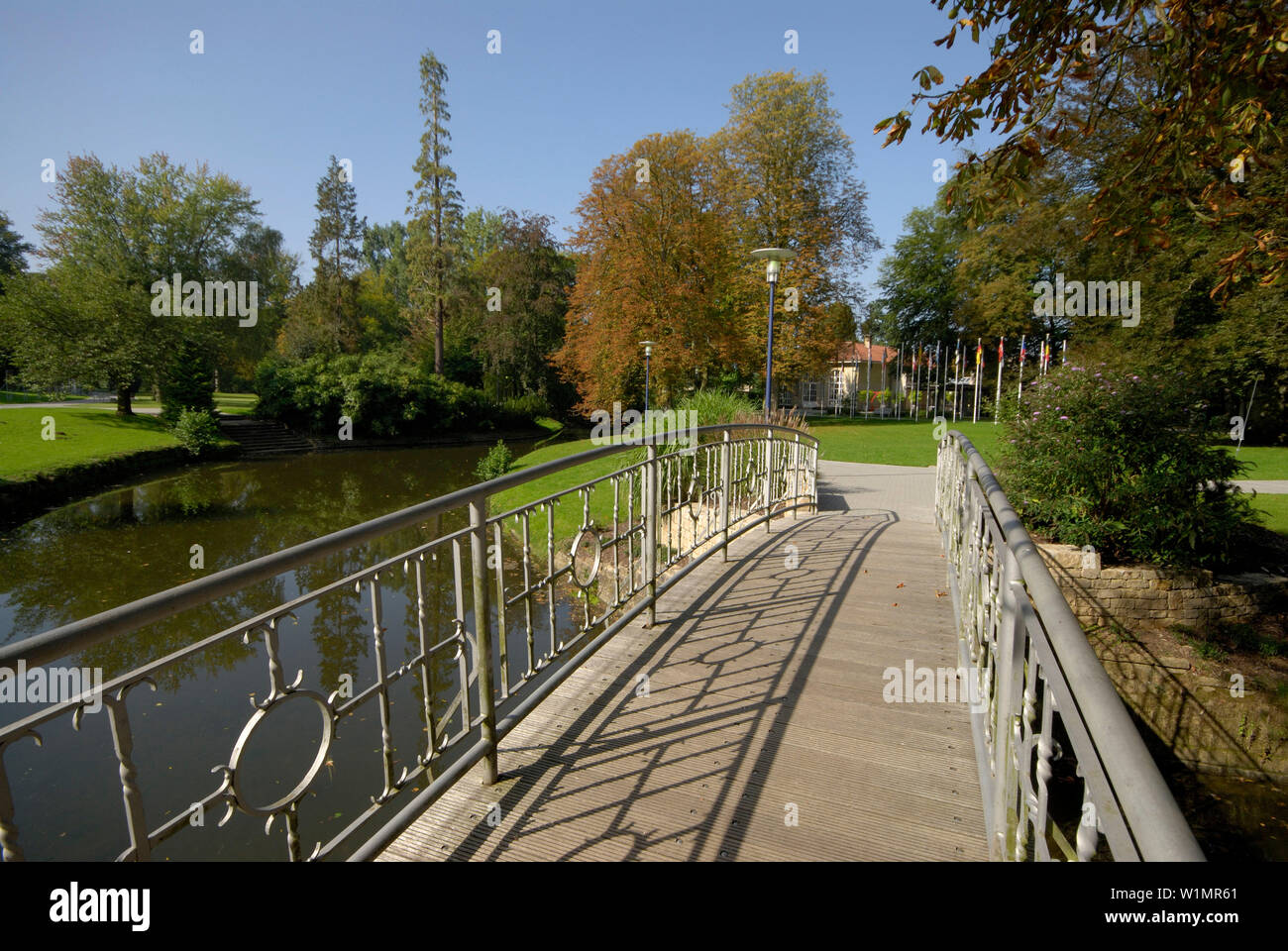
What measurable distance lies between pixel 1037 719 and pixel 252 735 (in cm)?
233

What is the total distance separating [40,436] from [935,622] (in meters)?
28.9

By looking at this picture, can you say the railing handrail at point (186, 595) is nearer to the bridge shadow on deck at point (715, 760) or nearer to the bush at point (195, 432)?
the bridge shadow on deck at point (715, 760)

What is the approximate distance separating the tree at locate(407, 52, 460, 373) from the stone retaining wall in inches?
1457

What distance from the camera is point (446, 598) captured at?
1127cm

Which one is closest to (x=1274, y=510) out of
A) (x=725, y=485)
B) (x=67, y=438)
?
(x=725, y=485)

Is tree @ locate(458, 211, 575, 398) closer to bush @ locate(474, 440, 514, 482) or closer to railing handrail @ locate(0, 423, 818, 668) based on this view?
bush @ locate(474, 440, 514, 482)

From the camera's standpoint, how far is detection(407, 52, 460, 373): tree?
37.9 metres

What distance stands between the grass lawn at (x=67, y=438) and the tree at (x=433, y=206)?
16.1 meters

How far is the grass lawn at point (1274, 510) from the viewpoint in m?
9.35

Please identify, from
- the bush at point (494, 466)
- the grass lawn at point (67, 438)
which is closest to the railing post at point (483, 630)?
the bush at point (494, 466)

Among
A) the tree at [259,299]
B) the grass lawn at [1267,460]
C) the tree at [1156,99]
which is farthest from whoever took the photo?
the tree at [259,299]

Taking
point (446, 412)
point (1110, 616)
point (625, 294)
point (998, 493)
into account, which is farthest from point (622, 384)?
point (998, 493)
